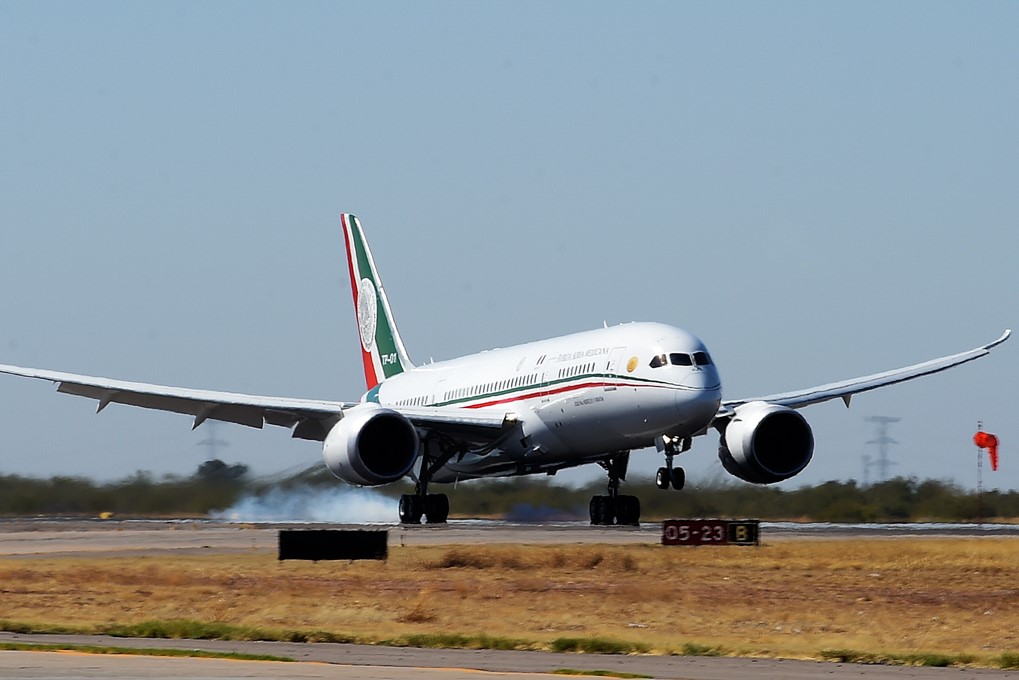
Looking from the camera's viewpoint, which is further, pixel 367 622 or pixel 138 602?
pixel 138 602

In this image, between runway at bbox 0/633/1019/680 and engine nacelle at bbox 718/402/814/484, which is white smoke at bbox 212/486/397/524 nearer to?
engine nacelle at bbox 718/402/814/484

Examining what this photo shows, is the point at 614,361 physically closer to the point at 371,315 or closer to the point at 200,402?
the point at 200,402

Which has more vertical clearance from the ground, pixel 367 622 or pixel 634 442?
pixel 634 442

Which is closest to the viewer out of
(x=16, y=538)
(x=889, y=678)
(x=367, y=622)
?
(x=889, y=678)

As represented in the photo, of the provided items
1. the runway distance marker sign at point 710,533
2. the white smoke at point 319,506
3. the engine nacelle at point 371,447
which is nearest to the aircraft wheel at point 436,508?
the engine nacelle at point 371,447

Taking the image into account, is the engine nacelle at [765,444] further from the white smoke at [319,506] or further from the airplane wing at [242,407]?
the white smoke at [319,506]

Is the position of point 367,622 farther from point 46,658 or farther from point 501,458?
point 501,458

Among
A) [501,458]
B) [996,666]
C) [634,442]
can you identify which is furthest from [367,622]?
[501,458]

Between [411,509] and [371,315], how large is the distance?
1311 centimetres

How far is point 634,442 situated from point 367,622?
20.1 m

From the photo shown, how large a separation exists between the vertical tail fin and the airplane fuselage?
6555 millimetres

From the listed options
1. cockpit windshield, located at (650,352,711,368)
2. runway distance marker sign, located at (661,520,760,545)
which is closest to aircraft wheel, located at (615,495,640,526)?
cockpit windshield, located at (650,352,711,368)

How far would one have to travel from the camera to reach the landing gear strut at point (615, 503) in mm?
45438

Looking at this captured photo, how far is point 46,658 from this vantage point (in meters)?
16.8
